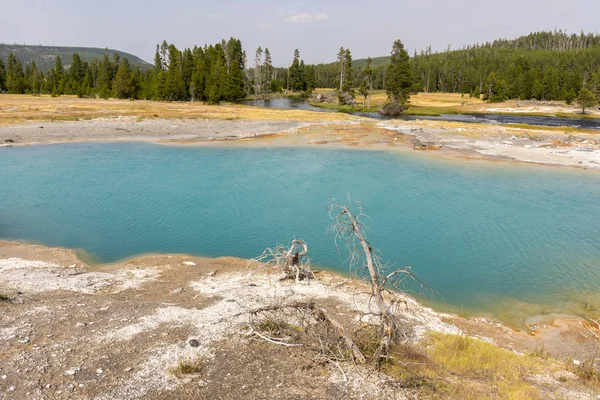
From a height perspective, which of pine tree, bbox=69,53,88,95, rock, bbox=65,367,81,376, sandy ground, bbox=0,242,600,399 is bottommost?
sandy ground, bbox=0,242,600,399

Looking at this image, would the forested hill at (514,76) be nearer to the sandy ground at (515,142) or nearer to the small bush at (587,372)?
the sandy ground at (515,142)

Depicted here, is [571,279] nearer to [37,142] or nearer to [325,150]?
[325,150]

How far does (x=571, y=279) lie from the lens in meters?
18.2

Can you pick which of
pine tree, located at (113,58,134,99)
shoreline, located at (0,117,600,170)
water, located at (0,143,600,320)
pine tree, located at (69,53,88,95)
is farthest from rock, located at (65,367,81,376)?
pine tree, located at (69,53,88,95)

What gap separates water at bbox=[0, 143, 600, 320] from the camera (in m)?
19.0

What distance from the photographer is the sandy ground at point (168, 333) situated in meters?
Answer: 9.41

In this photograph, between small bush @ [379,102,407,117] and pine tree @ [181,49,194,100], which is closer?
small bush @ [379,102,407,117]

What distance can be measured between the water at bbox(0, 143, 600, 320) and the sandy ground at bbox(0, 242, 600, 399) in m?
2.72

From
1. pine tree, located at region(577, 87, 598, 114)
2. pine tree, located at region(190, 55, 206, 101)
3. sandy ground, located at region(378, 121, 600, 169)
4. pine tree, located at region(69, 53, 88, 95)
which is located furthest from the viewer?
pine tree, located at region(69, 53, 88, 95)

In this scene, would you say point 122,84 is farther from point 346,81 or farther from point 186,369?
point 186,369

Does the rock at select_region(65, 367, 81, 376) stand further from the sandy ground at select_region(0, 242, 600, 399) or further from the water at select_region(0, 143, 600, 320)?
the water at select_region(0, 143, 600, 320)

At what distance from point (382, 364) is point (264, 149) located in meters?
39.9

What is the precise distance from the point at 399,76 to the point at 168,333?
94124mm

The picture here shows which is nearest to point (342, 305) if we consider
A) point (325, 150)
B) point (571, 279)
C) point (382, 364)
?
point (382, 364)
